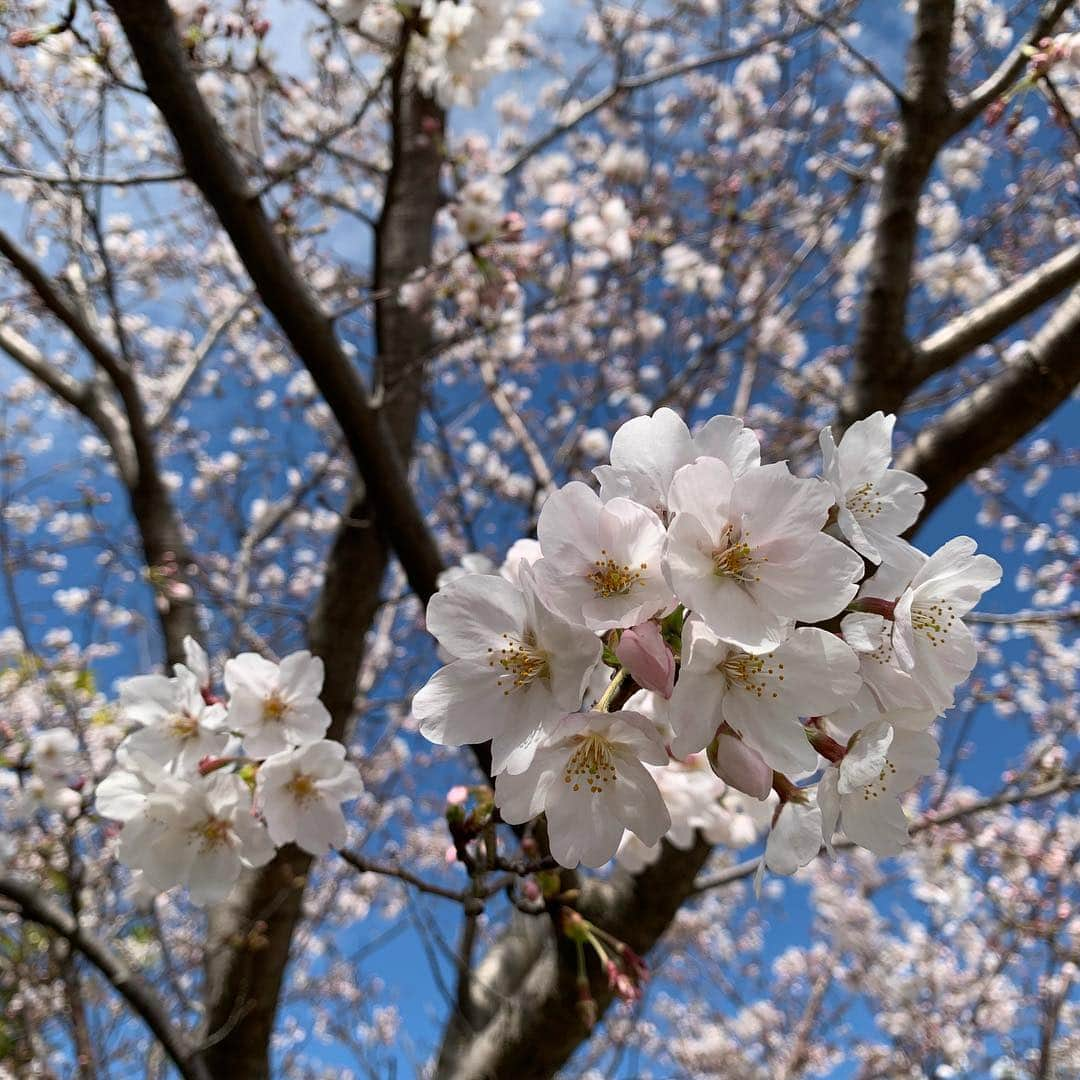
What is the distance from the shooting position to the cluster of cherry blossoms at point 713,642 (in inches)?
28.7

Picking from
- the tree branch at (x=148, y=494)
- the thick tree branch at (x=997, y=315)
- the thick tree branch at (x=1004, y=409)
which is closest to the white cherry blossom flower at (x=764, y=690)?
the thick tree branch at (x=1004, y=409)

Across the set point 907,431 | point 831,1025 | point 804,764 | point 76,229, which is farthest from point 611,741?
point 831,1025

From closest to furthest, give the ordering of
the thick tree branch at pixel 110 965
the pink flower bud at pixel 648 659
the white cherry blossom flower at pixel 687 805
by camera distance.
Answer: the pink flower bud at pixel 648 659
the white cherry blossom flower at pixel 687 805
the thick tree branch at pixel 110 965

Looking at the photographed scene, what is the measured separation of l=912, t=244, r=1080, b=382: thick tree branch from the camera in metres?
2.07

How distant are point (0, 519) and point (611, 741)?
15.3 ft

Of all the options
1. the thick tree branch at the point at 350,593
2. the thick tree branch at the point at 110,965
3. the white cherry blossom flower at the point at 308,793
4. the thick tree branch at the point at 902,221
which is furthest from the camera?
the thick tree branch at the point at 350,593

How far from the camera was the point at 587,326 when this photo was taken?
5.98 metres

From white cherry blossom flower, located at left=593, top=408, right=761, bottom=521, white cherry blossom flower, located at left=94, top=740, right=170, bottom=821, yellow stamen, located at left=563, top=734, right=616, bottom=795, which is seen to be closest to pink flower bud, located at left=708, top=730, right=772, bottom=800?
yellow stamen, located at left=563, top=734, right=616, bottom=795

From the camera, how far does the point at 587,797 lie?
2.68ft

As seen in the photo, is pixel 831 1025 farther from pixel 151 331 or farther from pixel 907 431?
pixel 151 331

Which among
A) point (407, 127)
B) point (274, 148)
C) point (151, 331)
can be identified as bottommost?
point (407, 127)

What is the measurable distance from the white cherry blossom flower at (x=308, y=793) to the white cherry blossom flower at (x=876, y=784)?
0.71m

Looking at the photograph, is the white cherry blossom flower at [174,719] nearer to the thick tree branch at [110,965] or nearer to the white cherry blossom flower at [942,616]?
the white cherry blossom flower at [942,616]

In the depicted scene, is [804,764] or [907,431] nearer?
[804,764]
